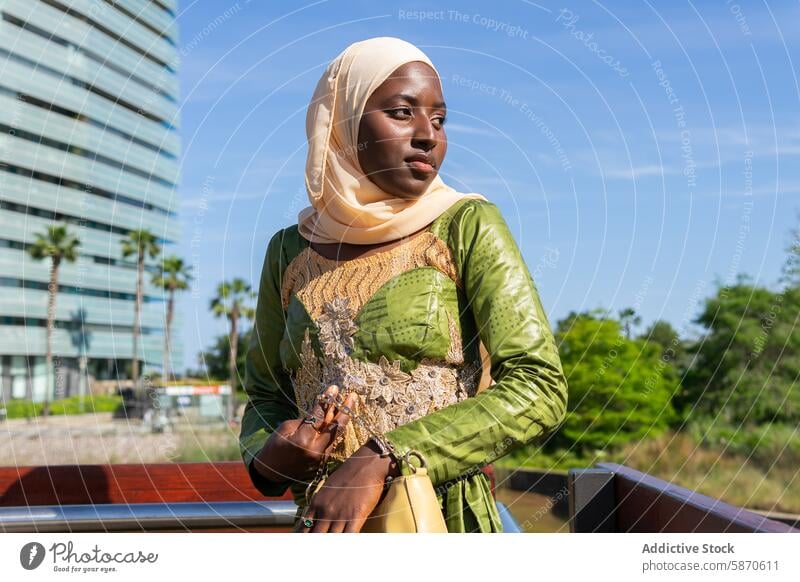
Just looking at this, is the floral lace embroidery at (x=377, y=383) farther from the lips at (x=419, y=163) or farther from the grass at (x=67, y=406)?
the grass at (x=67, y=406)

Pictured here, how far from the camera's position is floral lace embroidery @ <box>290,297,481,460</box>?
8.13 ft

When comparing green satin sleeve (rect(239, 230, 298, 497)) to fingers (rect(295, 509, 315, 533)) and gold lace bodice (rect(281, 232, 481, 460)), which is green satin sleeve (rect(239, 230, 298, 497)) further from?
fingers (rect(295, 509, 315, 533))

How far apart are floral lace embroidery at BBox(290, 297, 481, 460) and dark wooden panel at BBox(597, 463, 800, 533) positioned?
958 mm

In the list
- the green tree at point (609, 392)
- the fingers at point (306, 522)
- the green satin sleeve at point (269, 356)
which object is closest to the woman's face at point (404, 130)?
the green satin sleeve at point (269, 356)

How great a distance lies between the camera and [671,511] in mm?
3734

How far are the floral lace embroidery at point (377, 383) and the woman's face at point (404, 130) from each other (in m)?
0.38

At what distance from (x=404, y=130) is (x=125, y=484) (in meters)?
3.90

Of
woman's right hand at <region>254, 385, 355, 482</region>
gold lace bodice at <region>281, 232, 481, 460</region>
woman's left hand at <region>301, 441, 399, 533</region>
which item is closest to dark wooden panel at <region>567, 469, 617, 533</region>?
gold lace bodice at <region>281, 232, 481, 460</region>

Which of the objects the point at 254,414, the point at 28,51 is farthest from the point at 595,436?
the point at 28,51

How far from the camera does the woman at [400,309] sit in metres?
2.33

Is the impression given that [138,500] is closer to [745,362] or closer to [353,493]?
[353,493]
